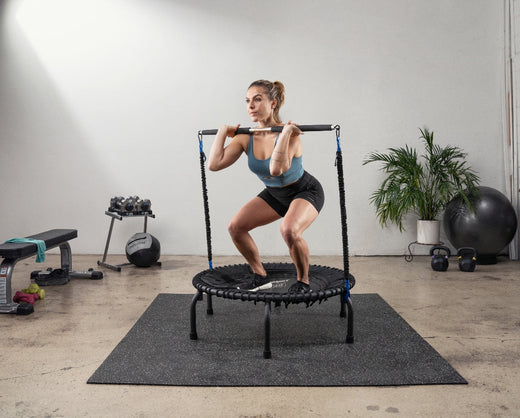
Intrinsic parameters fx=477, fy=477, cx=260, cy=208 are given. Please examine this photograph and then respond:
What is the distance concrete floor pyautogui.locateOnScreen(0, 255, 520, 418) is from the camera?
6.57 feet

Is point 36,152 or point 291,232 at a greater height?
point 36,152

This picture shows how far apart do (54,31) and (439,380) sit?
5.71 m

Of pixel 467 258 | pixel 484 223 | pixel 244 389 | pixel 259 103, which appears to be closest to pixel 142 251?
pixel 259 103

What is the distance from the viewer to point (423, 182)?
221 inches

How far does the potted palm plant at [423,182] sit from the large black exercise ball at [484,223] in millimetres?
125

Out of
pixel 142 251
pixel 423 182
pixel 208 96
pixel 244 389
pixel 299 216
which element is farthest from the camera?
pixel 208 96

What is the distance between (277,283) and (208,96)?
329 centimetres

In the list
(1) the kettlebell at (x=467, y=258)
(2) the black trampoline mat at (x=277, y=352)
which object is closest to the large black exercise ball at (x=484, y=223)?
(1) the kettlebell at (x=467, y=258)

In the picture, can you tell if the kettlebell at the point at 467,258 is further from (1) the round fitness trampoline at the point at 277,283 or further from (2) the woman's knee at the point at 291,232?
(2) the woman's knee at the point at 291,232

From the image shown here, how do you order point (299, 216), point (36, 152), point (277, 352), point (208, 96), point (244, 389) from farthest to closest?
point (36, 152) < point (208, 96) < point (299, 216) < point (277, 352) < point (244, 389)

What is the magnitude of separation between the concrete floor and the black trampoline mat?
8 centimetres

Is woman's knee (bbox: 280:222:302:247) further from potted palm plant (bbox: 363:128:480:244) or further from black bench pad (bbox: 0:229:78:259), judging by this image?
potted palm plant (bbox: 363:128:480:244)

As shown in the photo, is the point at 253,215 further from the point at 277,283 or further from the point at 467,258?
the point at 467,258

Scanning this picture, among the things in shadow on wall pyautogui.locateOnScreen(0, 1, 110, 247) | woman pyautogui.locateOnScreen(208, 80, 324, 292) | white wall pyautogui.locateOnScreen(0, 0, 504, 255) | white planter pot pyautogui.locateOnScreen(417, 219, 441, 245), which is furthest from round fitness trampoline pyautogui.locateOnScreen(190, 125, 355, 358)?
shadow on wall pyautogui.locateOnScreen(0, 1, 110, 247)
